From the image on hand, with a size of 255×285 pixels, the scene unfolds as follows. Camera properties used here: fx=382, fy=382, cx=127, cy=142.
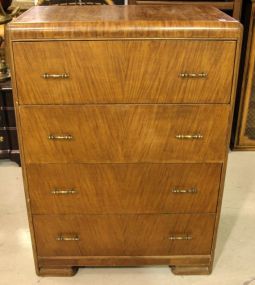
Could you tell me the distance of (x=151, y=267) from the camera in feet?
5.37

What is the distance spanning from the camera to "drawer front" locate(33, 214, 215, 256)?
58.3 inches

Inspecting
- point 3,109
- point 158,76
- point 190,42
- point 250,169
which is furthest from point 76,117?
point 250,169

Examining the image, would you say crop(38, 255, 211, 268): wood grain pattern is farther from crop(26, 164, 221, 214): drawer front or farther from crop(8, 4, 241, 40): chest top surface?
crop(8, 4, 241, 40): chest top surface

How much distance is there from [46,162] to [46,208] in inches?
7.8

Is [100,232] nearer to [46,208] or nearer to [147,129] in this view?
[46,208]

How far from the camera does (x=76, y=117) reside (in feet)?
4.25

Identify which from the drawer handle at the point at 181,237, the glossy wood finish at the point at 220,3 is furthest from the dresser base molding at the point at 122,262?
the glossy wood finish at the point at 220,3

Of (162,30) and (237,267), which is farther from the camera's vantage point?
(237,267)

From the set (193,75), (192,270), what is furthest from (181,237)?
(193,75)

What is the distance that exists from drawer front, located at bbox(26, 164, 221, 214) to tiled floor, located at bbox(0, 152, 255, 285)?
0.32 m

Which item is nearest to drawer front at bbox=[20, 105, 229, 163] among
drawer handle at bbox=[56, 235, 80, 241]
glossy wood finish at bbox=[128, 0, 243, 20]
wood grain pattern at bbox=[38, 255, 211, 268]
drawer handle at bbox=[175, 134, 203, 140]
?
drawer handle at bbox=[175, 134, 203, 140]

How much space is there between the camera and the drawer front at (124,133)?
129cm

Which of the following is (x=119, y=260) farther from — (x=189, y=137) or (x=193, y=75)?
(x=193, y=75)

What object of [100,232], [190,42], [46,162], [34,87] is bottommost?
[100,232]
